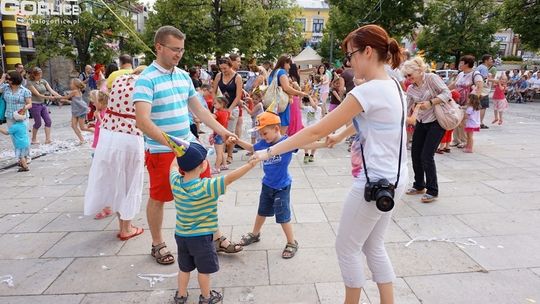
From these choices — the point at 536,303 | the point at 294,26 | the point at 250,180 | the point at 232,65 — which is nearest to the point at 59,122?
the point at 232,65

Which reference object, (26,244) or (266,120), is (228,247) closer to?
(266,120)

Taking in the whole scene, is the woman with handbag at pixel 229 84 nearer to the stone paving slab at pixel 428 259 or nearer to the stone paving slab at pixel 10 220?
the stone paving slab at pixel 10 220

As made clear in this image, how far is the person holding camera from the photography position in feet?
7.11

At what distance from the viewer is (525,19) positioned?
64.0 feet

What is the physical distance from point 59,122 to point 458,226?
1296cm

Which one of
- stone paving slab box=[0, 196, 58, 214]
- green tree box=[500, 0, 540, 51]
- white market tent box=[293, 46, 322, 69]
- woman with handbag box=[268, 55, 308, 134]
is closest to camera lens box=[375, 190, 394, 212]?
woman with handbag box=[268, 55, 308, 134]

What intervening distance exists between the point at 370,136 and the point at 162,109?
1.71 meters

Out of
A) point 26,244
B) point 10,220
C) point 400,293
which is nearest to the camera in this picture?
point 400,293

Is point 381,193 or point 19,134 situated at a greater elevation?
point 381,193

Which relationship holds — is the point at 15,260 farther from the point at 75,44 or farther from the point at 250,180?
the point at 75,44

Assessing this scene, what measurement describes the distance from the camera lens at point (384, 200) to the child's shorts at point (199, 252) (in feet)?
4.00

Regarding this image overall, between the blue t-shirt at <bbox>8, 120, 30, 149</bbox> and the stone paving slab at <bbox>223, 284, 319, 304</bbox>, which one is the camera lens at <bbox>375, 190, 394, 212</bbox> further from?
the blue t-shirt at <bbox>8, 120, 30, 149</bbox>

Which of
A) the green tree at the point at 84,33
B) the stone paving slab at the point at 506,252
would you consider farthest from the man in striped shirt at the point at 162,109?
the green tree at the point at 84,33

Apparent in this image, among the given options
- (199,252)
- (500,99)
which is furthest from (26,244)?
(500,99)
